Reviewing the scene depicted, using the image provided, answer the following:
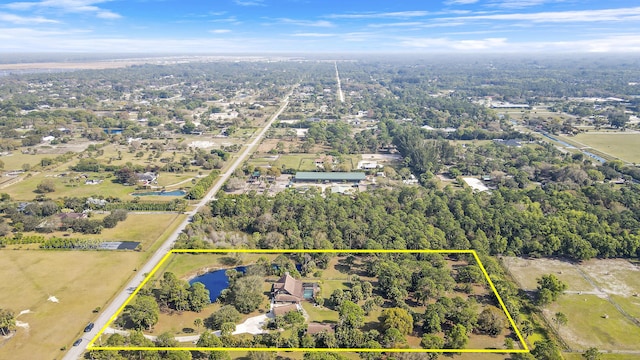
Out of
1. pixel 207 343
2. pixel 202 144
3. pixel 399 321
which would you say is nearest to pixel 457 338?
pixel 399 321

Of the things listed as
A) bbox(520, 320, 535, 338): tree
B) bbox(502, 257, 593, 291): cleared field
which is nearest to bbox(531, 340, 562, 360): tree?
bbox(520, 320, 535, 338): tree

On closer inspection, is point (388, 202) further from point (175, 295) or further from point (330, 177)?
point (175, 295)

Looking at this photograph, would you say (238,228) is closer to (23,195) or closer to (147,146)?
(23,195)

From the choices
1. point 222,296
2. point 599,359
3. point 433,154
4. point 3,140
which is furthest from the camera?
point 3,140

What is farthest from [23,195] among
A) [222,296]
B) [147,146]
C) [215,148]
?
[222,296]

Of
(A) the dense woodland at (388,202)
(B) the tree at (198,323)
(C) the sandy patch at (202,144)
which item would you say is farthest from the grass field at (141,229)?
(C) the sandy patch at (202,144)

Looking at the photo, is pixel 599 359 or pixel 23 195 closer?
pixel 599 359

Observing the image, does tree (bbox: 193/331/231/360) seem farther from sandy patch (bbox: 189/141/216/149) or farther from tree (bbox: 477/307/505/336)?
sandy patch (bbox: 189/141/216/149)
